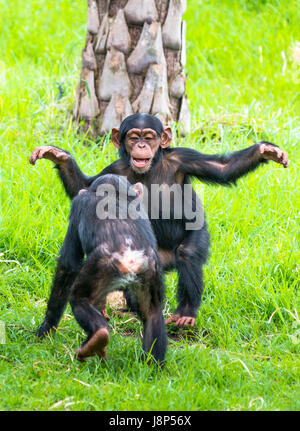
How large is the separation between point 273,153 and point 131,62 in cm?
219

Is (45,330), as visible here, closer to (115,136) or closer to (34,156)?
(34,156)

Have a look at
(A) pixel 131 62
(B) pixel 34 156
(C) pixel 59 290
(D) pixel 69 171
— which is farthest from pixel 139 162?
(A) pixel 131 62

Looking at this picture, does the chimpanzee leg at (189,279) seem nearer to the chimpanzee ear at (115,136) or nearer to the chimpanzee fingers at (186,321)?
the chimpanzee fingers at (186,321)

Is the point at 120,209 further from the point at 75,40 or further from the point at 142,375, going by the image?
the point at 75,40

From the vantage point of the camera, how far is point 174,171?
4758mm

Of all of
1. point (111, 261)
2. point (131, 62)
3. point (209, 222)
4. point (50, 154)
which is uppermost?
point (131, 62)

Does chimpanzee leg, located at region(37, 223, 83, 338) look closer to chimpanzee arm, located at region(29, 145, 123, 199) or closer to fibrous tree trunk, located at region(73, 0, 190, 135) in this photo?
chimpanzee arm, located at region(29, 145, 123, 199)

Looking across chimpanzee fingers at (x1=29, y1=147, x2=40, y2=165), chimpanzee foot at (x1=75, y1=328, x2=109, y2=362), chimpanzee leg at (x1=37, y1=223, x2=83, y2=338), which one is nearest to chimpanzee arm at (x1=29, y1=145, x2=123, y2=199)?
chimpanzee fingers at (x1=29, y1=147, x2=40, y2=165)

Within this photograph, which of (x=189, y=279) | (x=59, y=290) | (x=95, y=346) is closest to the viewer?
(x=95, y=346)

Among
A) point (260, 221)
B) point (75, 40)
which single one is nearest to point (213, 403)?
point (260, 221)

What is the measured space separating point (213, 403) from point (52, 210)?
98.3 inches

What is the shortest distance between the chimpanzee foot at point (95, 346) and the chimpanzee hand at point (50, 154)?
1.34m

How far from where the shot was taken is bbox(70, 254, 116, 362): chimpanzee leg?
11.3 ft

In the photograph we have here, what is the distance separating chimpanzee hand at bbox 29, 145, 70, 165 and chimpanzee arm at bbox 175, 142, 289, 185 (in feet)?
2.61
